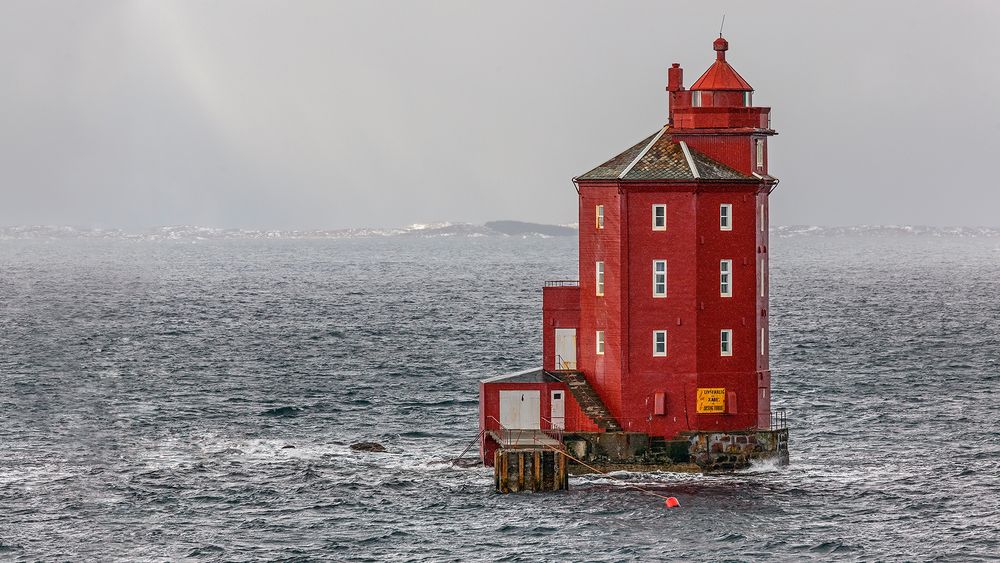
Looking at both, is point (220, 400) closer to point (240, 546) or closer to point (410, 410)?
point (410, 410)

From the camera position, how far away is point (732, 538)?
56.7 meters

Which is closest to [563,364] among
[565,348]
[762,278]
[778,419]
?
[565,348]

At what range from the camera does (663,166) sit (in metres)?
67.0

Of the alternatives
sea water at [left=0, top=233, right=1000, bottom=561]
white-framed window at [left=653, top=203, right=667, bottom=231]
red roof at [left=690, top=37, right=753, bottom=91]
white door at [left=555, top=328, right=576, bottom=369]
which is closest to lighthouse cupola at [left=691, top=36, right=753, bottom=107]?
red roof at [left=690, top=37, right=753, bottom=91]

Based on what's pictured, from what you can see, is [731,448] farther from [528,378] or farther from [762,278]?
[528,378]

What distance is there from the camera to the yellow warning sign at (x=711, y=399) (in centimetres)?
6619

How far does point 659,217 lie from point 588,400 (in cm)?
796

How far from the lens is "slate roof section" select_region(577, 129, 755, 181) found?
218 feet

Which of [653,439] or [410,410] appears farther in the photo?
[410,410]

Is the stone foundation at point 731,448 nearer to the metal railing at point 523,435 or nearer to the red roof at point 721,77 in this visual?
the metal railing at point 523,435

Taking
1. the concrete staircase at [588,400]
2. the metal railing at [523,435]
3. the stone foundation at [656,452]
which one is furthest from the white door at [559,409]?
the stone foundation at [656,452]

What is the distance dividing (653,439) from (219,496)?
55.5 feet

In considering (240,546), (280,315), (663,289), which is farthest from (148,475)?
(280,315)

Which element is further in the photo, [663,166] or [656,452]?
[663,166]
